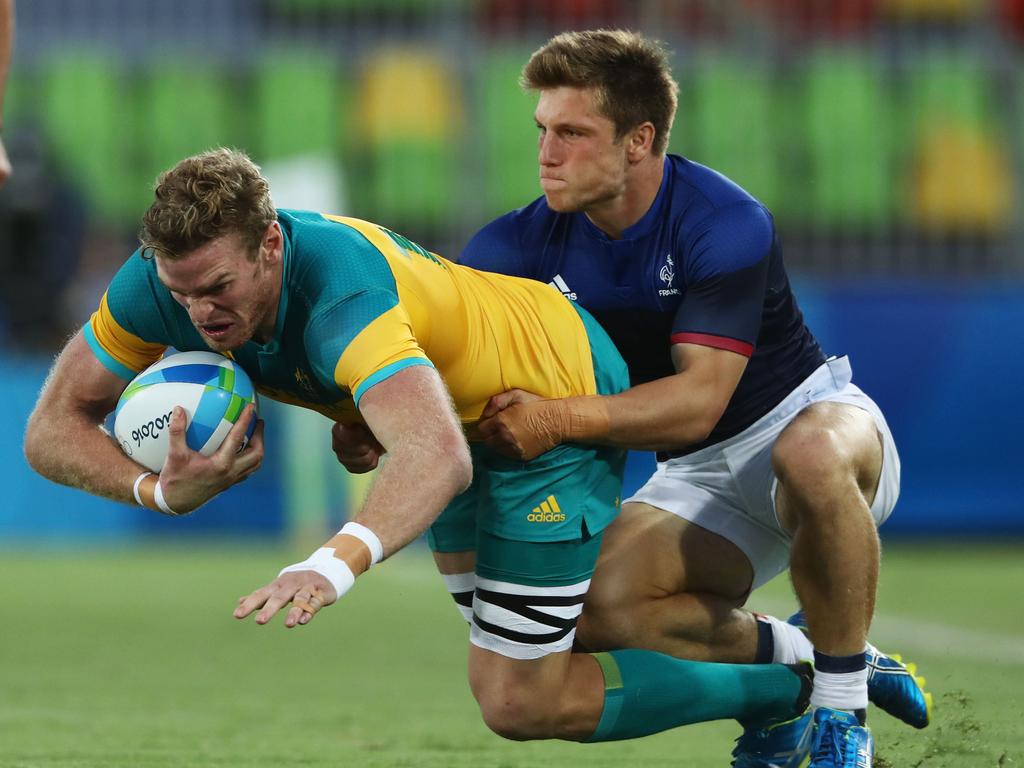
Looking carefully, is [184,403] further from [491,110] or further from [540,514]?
[491,110]

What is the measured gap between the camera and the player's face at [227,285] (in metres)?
4.06

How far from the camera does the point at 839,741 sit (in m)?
4.79

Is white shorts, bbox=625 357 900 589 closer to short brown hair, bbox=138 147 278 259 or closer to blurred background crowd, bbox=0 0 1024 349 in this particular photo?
short brown hair, bbox=138 147 278 259

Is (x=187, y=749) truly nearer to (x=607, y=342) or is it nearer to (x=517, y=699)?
(x=517, y=699)

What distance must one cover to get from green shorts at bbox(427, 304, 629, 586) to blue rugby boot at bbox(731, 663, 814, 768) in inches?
32.3

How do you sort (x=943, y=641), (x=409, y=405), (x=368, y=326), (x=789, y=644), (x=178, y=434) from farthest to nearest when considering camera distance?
(x=943, y=641)
(x=789, y=644)
(x=178, y=434)
(x=368, y=326)
(x=409, y=405)

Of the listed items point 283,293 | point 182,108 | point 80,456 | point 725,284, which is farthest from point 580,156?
point 182,108

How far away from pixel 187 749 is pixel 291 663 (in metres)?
2.37

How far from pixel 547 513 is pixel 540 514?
0.02 metres

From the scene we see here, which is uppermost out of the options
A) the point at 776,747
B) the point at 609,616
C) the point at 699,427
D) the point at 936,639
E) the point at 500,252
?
the point at 500,252

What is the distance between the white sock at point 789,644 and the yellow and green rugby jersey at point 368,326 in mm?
1168

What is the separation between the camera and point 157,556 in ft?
39.9

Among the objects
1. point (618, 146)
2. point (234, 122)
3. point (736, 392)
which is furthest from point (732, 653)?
point (234, 122)

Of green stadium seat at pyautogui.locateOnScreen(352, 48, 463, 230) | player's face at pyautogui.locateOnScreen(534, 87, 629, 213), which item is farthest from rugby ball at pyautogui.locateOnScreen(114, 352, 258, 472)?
green stadium seat at pyautogui.locateOnScreen(352, 48, 463, 230)
